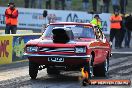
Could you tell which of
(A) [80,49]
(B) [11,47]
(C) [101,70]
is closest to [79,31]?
(C) [101,70]

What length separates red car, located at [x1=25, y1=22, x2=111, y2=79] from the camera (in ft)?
43.4

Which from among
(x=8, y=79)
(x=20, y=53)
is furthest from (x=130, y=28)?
(x=8, y=79)

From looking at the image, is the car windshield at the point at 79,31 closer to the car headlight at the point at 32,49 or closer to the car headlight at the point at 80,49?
the car headlight at the point at 32,49

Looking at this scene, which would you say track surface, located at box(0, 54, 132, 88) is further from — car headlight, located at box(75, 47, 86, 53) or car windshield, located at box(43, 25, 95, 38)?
car windshield, located at box(43, 25, 95, 38)

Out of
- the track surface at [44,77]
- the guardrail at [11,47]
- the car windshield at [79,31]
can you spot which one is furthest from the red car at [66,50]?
the guardrail at [11,47]

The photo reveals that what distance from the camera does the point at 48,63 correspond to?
43.9ft

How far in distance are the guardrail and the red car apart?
4168 mm

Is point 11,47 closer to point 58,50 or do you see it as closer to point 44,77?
point 44,77

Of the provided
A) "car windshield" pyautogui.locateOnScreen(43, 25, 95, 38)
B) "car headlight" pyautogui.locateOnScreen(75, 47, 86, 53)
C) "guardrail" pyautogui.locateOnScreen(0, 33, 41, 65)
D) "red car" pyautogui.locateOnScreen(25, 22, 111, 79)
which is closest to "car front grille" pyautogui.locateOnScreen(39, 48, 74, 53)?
"red car" pyautogui.locateOnScreen(25, 22, 111, 79)

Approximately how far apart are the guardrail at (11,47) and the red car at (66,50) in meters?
4.17

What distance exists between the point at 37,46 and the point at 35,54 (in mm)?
211

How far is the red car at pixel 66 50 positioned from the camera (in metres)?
13.2

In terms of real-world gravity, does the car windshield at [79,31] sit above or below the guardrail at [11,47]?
above

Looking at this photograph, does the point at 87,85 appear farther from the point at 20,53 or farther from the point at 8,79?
the point at 20,53
